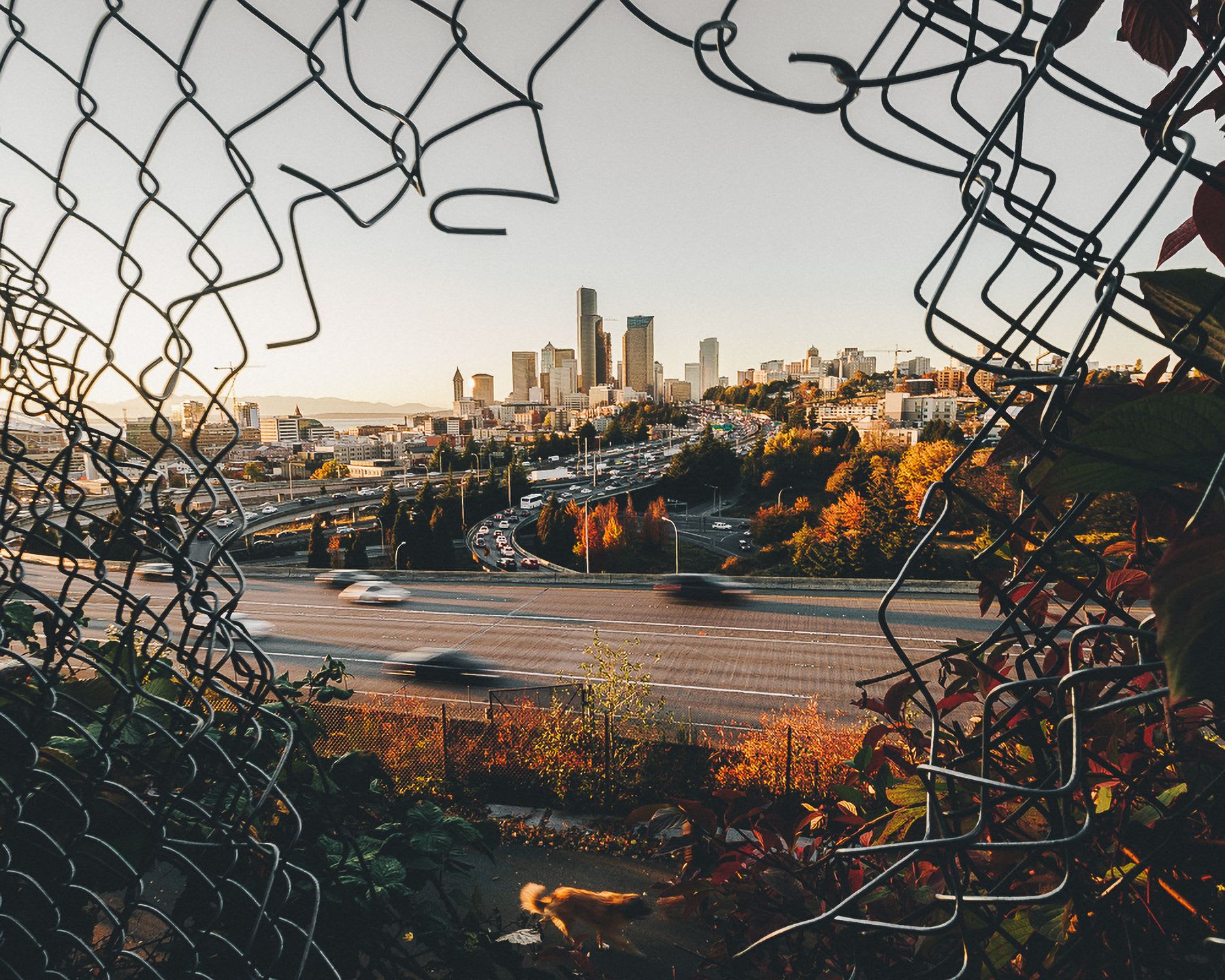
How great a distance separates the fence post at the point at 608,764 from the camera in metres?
5.35

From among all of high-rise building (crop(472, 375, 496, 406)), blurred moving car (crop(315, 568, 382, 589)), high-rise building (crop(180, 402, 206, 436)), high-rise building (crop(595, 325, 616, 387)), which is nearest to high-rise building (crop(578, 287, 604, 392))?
high-rise building (crop(595, 325, 616, 387))

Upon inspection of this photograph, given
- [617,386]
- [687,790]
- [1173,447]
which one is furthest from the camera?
[617,386]

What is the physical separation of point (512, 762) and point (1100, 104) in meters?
6.04

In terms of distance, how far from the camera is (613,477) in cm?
4153

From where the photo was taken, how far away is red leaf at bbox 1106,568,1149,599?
0.68 m

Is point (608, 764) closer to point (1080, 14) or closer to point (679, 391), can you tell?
point (1080, 14)

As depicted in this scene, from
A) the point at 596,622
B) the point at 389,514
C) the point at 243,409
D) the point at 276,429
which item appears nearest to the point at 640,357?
the point at 276,429

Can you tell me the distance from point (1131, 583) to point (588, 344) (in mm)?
86248

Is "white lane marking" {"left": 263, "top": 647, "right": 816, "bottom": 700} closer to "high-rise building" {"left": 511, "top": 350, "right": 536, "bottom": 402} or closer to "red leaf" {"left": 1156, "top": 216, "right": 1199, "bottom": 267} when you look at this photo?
"red leaf" {"left": 1156, "top": 216, "right": 1199, "bottom": 267}

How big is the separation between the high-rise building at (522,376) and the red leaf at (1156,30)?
118209mm

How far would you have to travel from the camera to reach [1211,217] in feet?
1.49

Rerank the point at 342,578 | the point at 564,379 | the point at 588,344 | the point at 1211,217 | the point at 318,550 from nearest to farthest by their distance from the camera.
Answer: the point at 1211,217
the point at 342,578
the point at 318,550
the point at 588,344
the point at 564,379

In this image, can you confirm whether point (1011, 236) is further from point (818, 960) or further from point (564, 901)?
point (564, 901)

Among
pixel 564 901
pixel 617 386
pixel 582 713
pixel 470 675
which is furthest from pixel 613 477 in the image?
pixel 617 386
